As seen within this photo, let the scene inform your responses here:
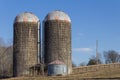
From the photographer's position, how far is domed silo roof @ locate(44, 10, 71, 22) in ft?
212

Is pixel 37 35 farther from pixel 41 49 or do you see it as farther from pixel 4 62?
pixel 4 62

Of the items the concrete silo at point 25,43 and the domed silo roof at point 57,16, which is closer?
the concrete silo at point 25,43

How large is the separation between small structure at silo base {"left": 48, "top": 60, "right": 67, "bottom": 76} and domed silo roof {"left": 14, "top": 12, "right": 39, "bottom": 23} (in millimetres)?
9958

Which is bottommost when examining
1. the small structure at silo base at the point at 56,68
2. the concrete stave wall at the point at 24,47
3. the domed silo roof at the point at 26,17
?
the small structure at silo base at the point at 56,68

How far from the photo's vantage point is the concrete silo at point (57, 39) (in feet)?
207

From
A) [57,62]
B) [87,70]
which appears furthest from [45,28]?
[87,70]

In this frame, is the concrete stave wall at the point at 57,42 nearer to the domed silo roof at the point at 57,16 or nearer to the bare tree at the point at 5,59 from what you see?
the domed silo roof at the point at 57,16

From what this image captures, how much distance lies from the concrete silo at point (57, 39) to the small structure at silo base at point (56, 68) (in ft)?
6.93

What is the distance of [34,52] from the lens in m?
64.8

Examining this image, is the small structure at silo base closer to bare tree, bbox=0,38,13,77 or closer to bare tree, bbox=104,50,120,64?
bare tree, bbox=0,38,13,77

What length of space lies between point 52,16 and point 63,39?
498 centimetres

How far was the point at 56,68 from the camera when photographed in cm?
6041

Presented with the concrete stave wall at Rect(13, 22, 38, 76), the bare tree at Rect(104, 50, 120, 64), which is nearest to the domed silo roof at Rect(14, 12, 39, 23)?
the concrete stave wall at Rect(13, 22, 38, 76)

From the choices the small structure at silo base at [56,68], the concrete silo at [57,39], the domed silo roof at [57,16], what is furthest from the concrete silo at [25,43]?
the small structure at silo base at [56,68]
